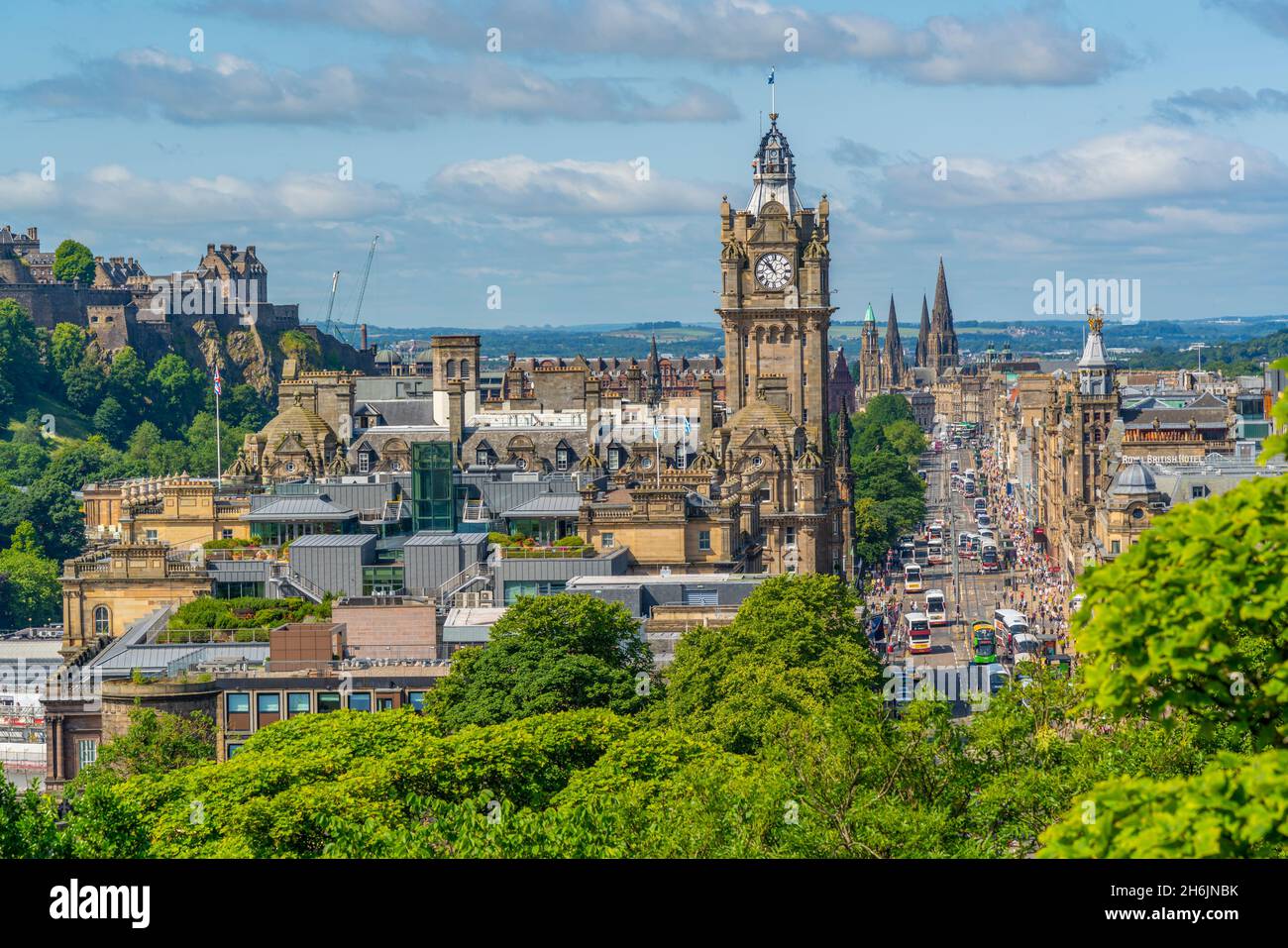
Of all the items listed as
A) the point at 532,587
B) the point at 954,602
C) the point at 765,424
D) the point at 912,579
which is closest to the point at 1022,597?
the point at 954,602

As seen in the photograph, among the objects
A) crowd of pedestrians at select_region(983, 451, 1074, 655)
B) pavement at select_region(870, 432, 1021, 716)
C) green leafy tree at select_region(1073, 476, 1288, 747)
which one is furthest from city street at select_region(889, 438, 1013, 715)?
green leafy tree at select_region(1073, 476, 1288, 747)

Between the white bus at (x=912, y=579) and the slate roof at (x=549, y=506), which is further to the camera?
the white bus at (x=912, y=579)

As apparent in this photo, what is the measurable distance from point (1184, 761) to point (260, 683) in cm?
3309

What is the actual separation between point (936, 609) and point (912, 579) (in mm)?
18781

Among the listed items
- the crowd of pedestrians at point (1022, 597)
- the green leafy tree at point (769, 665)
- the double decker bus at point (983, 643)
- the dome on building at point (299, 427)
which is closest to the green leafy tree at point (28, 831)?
the green leafy tree at point (769, 665)

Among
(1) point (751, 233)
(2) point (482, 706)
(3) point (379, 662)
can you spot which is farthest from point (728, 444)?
(2) point (482, 706)

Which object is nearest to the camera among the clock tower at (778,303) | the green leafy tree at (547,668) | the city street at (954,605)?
the green leafy tree at (547,668)

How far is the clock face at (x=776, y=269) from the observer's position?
144 metres

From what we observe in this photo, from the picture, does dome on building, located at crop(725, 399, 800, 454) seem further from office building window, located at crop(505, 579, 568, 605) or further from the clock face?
office building window, located at crop(505, 579, 568, 605)

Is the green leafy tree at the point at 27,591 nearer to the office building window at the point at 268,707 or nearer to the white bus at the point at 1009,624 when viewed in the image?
the white bus at the point at 1009,624

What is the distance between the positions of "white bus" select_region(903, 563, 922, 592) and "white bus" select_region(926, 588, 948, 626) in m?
11.3

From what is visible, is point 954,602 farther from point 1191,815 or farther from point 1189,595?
point 1191,815

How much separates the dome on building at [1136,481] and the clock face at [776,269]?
29.3 meters

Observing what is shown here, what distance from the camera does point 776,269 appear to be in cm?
14450
